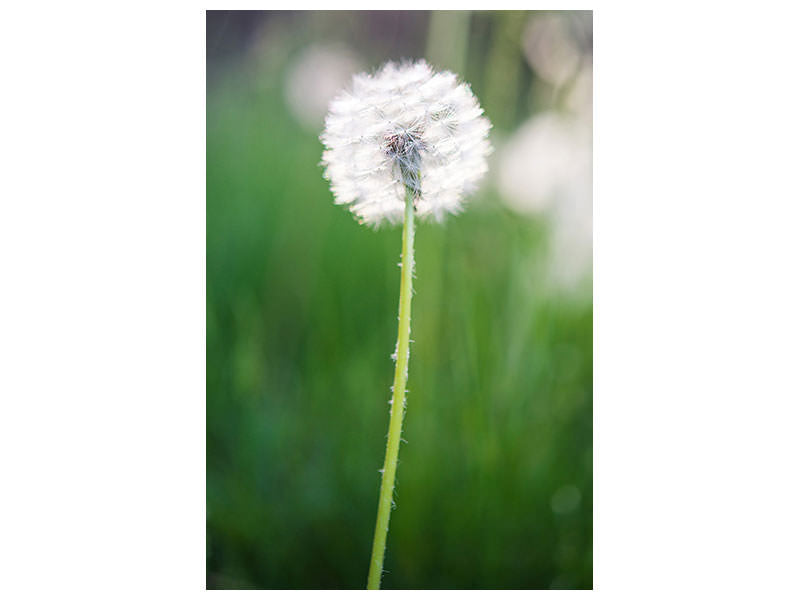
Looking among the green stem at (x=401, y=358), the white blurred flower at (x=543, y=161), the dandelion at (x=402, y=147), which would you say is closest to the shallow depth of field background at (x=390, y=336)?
the white blurred flower at (x=543, y=161)

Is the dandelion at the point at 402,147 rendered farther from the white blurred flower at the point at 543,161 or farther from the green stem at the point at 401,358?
the white blurred flower at the point at 543,161

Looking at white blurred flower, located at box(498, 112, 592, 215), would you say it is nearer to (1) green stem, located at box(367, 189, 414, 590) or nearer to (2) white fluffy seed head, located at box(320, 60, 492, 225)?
(2) white fluffy seed head, located at box(320, 60, 492, 225)

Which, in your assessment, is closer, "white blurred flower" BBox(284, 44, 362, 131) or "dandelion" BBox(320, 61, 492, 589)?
"dandelion" BBox(320, 61, 492, 589)

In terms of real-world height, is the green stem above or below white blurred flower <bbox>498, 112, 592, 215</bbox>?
below

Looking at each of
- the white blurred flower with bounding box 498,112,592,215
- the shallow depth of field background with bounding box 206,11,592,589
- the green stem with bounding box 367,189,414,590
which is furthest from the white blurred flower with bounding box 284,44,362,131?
the green stem with bounding box 367,189,414,590

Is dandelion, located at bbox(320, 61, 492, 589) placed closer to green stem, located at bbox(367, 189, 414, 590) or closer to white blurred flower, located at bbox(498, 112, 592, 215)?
green stem, located at bbox(367, 189, 414, 590)

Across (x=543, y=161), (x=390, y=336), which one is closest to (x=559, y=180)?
(x=543, y=161)
